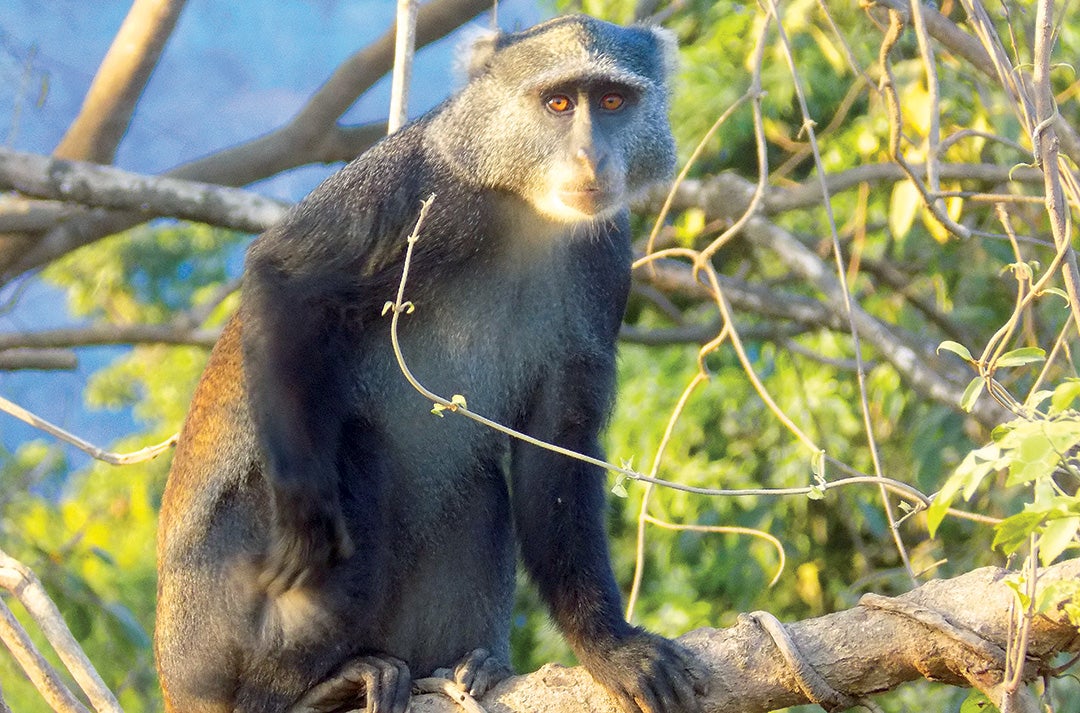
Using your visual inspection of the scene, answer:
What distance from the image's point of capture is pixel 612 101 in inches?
157

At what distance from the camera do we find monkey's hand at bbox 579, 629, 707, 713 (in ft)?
9.91

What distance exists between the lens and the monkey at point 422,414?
3.46 m

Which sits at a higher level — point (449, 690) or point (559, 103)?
point (559, 103)

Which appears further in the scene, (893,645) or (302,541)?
(302,541)

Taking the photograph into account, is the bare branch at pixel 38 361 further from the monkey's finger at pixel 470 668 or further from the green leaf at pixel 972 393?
the green leaf at pixel 972 393

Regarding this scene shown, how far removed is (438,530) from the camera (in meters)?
3.72

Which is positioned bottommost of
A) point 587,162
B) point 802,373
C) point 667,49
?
point 802,373

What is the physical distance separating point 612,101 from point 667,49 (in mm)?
470

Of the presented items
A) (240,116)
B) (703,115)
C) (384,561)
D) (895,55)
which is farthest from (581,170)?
(240,116)

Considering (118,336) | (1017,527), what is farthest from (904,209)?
(118,336)

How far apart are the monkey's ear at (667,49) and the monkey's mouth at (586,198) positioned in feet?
2.59

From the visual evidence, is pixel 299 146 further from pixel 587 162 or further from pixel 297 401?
pixel 297 401

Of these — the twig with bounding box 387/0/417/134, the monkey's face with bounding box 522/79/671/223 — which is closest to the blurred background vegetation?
the monkey's face with bounding box 522/79/671/223

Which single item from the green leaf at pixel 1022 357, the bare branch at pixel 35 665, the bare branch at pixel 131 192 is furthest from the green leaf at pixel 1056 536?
the bare branch at pixel 131 192
